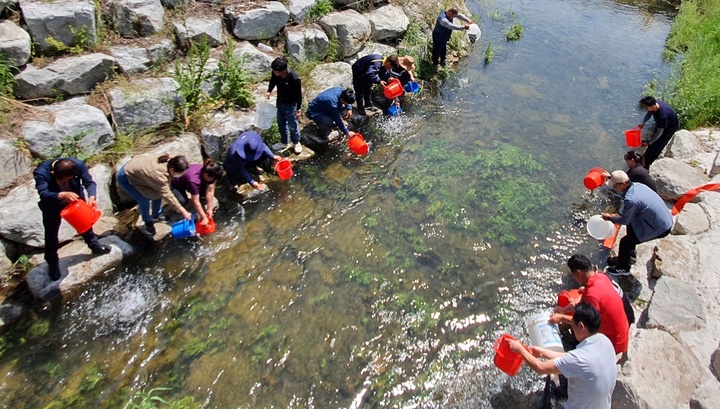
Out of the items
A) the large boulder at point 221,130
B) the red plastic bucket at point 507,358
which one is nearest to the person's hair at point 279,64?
the large boulder at point 221,130

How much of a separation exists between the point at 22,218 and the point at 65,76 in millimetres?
2414

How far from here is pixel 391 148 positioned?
823cm

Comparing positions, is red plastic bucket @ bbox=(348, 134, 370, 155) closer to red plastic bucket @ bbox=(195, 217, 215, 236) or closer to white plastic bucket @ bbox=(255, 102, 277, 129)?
white plastic bucket @ bbox=(255, 102, 277, 129)

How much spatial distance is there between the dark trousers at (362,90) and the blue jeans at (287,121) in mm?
1667

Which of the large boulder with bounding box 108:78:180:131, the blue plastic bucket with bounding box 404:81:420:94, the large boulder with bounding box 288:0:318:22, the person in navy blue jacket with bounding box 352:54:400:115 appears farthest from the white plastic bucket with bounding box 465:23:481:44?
the large boulder with bounding box 108:78:180:131

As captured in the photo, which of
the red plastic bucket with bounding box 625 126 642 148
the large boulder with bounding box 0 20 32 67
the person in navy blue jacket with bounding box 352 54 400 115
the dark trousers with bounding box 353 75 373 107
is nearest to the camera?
the large boulder with bounding box 0 20 32 67

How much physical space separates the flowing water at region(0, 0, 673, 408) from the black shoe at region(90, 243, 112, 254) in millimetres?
321

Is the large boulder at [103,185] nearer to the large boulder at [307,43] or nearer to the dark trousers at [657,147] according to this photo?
the large boulder at [307,43]

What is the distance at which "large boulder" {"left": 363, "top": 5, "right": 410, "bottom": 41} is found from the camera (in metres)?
10.1

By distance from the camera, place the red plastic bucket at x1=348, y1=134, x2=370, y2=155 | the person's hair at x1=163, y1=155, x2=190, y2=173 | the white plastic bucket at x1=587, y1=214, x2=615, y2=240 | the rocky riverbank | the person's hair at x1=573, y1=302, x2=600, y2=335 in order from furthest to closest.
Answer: the red plastic bucket at x1=348, y1=134, x2=370, y2=155, the white plastic bucket at x1=587, y1=214, x2=615, y2=240, the person's hair at x1=163, y1=155, x2=190, y2=173, the rocky riverbank, the person's hair at x1=573, y1=302, x2=600, y2=335

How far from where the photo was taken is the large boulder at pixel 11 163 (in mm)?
5570

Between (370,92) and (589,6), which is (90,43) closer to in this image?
(370,92)

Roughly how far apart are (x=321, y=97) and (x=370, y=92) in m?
1.56

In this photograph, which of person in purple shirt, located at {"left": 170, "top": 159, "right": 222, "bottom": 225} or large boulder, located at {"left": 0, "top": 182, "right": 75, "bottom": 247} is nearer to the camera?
large boulder, located at {"left": 0, "top": 182, "right": 75, "bottom": 247}
